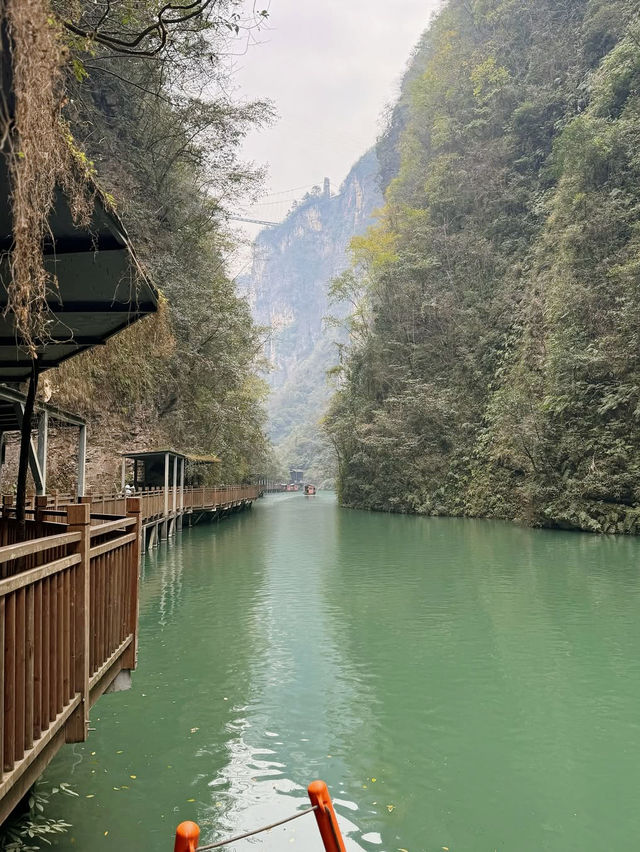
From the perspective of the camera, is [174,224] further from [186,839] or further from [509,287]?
[186,839]

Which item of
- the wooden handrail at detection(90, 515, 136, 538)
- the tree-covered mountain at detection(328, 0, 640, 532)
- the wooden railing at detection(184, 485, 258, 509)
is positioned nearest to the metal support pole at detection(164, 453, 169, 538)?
the wooden railing at detection(184, 485, 258, 509)

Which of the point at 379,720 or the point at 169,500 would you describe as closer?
the point at 379,720

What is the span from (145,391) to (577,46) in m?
26.5

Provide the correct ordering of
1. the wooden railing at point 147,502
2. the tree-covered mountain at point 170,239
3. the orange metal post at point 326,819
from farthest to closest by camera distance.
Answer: the tree-covered mountain at point 170,239 < the wooden railing at point 147,502 < the orange metal post at point 326,819

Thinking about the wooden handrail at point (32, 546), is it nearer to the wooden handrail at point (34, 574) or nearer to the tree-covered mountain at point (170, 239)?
the wooden handrail at point (34, 574)

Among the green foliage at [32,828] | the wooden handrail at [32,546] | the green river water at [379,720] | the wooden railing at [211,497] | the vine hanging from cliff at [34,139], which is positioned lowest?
the green river water at [379,720]

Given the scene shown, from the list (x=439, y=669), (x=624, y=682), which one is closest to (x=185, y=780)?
(x=439, y=669)

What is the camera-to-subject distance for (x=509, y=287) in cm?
3041

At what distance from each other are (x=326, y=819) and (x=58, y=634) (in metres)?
1.54

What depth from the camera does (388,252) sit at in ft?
127

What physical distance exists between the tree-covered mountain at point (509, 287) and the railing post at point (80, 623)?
20.5m

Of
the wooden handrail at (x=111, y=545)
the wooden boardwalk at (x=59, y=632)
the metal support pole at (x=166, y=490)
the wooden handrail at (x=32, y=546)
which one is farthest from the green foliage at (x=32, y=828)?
the metal support pole at (x=166, y=490)

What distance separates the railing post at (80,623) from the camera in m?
3.14

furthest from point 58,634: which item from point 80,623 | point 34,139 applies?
point 34,139
